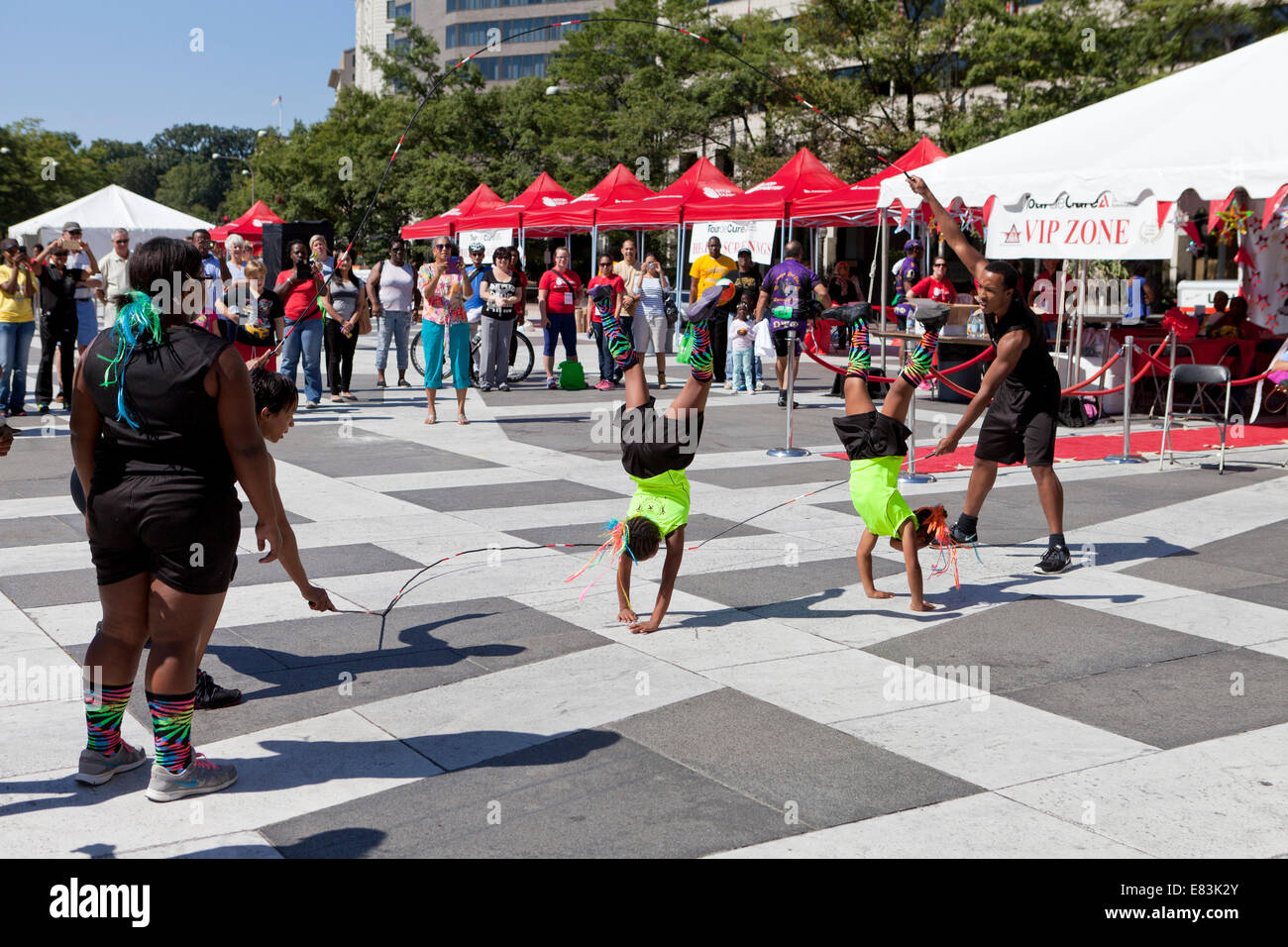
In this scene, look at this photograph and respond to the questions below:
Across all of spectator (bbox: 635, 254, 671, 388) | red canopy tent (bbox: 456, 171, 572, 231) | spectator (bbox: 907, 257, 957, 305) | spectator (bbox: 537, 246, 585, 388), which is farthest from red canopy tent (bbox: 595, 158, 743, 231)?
spectator (bbox: 907, 257, 957, 305)

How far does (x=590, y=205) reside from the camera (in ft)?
83.1

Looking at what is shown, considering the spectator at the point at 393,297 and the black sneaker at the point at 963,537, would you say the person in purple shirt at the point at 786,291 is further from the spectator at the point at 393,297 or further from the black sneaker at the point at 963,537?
the black sneaker at the point at 963,537

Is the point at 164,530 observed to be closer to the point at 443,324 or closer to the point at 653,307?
the point at 443,324

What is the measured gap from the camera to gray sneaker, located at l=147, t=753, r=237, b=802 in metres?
4.17

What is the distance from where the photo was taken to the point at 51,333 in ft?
46.0

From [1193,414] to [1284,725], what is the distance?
10.6 meters

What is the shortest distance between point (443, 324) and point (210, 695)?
32.1ft

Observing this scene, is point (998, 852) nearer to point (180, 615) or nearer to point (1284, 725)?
point (1284, 725)

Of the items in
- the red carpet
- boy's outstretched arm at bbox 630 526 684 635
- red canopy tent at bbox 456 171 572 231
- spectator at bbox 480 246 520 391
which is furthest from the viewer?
red canopy tent at bbox 456 171 572 231

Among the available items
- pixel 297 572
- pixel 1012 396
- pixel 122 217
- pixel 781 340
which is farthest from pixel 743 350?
pixel 122 217

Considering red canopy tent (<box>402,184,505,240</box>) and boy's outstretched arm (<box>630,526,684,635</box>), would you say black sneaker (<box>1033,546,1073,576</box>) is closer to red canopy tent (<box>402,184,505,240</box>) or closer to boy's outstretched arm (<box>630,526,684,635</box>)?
boy's outstretched arm (<box>630,526,684,635</box>)

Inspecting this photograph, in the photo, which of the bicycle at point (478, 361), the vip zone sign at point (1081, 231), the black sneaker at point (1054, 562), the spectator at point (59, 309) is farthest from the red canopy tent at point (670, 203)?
the black sneaker at point (1054, 562)

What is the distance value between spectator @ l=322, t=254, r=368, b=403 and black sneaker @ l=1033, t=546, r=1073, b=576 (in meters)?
10.5

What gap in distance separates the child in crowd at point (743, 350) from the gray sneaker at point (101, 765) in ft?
43.6
